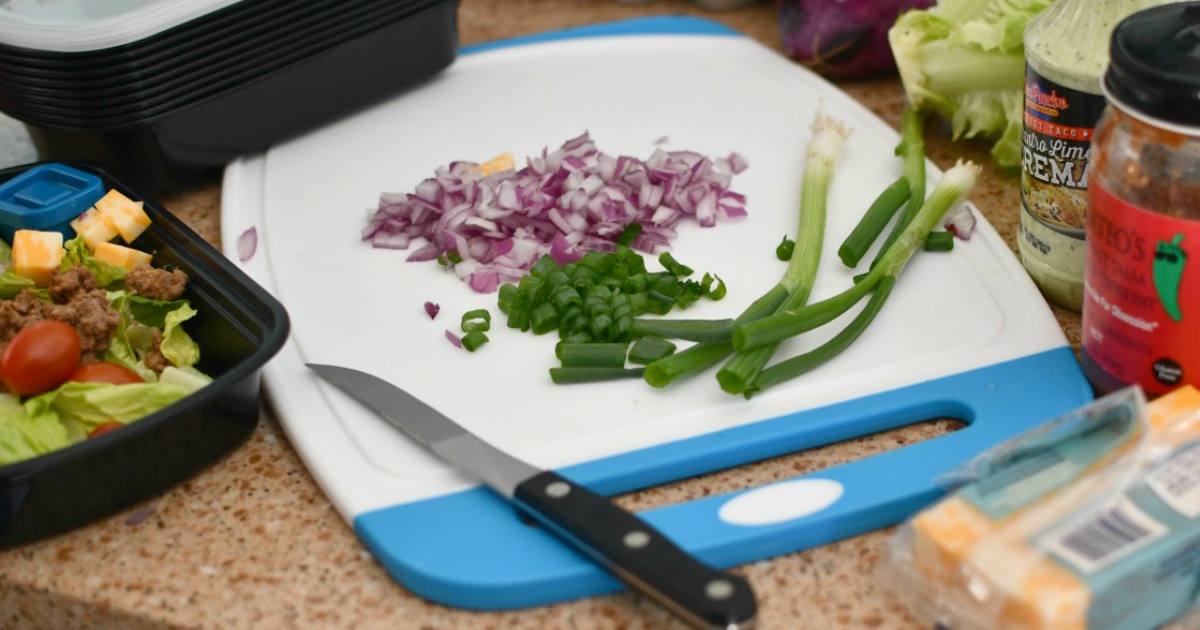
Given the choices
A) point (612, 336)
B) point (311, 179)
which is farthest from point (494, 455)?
point (311, 179)

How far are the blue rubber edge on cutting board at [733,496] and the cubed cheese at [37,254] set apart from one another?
1.49 ft

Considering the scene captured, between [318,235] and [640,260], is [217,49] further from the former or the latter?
[640,260]

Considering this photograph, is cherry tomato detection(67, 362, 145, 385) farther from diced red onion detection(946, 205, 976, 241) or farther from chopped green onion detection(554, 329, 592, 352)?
diced red onion detection(946, 205, 976, 241)

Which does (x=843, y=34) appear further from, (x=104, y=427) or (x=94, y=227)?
(x=104, y=427)

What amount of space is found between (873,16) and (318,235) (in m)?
0.78

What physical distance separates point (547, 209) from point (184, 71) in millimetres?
440

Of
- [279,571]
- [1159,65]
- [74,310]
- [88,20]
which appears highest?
[1159,65]

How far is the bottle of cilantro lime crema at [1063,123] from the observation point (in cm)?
113

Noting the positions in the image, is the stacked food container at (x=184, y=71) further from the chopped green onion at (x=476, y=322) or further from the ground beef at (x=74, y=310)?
the chopped green onion at (x=476, y=322)

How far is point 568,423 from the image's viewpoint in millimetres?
1131

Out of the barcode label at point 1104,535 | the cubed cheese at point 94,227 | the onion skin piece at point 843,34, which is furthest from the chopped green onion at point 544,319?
the onion skin piece at point 843,34

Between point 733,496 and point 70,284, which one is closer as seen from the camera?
point 733,496

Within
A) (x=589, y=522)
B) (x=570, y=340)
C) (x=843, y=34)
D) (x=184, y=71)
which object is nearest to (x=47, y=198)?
(x=184, y=71)

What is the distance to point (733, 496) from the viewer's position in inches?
40.6
